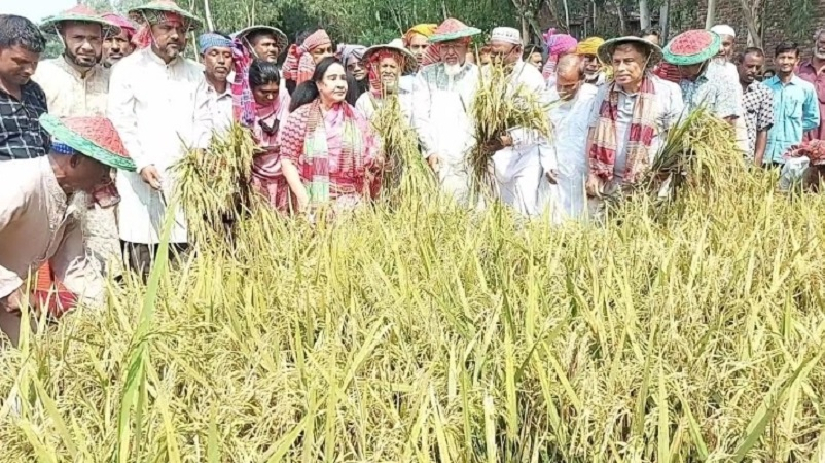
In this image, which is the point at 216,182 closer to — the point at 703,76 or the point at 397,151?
the point at 397,151

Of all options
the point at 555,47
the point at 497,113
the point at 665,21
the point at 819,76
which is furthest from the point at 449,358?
the point at 665,21

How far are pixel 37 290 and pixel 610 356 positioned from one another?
1407 millimetres

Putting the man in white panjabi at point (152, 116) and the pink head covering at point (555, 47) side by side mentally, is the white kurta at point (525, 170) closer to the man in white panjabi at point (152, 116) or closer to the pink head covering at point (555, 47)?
the pink head covering at point (555, 47)

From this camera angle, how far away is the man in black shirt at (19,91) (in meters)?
2.32

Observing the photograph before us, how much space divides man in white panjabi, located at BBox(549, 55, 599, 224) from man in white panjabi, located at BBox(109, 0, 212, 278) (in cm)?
134

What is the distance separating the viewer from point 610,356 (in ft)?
4.95

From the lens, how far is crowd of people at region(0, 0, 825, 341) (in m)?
2.49

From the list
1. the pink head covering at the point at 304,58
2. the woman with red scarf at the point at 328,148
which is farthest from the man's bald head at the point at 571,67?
the pink head covering at the point at 304,58

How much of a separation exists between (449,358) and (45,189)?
95 cm

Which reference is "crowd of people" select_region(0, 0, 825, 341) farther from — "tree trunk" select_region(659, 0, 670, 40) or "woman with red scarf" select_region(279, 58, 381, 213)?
"tree trunk" select_region(659, 0, 670, 40)

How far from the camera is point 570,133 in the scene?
3.15m

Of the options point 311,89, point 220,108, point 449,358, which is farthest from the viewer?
point 220,108

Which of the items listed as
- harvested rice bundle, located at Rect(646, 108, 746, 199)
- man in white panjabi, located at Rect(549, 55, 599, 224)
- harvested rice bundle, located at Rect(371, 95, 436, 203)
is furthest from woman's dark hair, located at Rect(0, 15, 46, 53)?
harvested rice bundle, located at Rect(646, 108, 746, 199)

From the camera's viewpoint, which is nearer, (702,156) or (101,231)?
(702,156)
